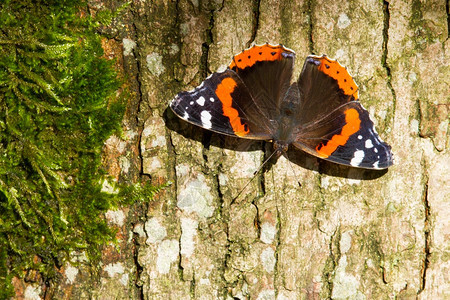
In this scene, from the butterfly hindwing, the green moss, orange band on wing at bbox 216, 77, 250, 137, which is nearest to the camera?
the green moss

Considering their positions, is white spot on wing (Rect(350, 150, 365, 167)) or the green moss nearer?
the green moss

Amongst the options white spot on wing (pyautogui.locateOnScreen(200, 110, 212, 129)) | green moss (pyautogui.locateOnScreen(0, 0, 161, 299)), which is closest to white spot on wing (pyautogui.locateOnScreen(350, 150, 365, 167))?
white spot on wing (pyautogui.locateOnScreen(200, 110, 212, 129))

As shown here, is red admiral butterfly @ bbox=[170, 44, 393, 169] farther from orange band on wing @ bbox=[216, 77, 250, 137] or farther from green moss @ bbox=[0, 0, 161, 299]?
green moss @ bbox=[0, 0, 161, 299]

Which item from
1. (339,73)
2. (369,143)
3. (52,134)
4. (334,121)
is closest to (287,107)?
(334,121)

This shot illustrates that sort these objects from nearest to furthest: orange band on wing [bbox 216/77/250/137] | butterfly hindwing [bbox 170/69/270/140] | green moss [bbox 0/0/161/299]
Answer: green moss [bbox 0/0/161/299] → butterfly hindwing [bbox 170/69/270/140] → orange band on wing [bbox 216/77/250/137]

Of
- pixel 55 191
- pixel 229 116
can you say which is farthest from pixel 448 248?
pixel 55 191

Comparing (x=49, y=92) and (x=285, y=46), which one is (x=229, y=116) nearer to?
(x=285, y=46)
